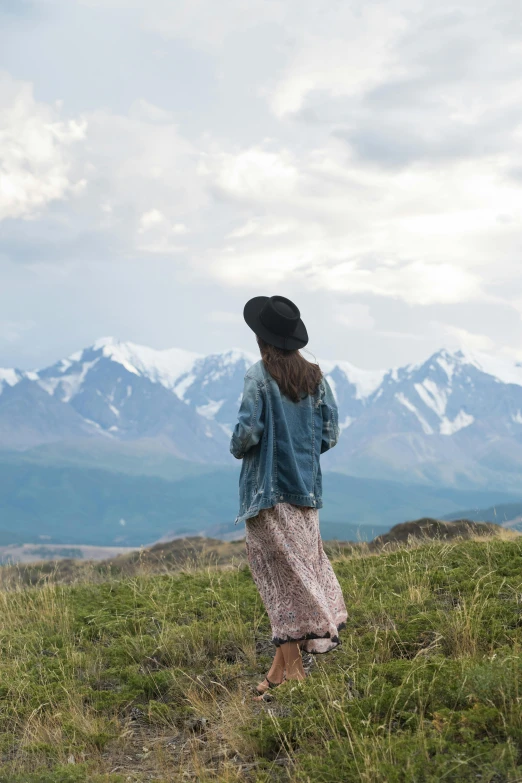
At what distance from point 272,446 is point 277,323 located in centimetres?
106

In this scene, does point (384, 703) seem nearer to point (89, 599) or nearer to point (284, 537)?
point (284, 537)

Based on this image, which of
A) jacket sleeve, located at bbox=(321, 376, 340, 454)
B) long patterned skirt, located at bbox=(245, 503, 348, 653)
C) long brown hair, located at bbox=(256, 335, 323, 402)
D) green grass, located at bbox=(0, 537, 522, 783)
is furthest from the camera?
jacket sleeve, located at bbox=(321, 376, 340, 454)

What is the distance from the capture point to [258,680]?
6.75 m

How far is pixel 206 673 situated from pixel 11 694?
177cm

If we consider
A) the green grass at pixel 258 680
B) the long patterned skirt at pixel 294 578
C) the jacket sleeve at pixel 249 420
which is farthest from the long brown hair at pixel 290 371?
the green grass at pixel 258 680

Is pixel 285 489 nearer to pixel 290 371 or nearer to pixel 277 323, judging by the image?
pixel 290 371

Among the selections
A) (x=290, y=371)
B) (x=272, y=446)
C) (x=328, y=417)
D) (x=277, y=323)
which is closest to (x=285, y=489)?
(x=272, y=446)

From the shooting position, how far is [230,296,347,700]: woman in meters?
6.18

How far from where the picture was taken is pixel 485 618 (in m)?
6.85

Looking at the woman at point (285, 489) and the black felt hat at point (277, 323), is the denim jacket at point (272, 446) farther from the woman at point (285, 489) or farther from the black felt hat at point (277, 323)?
the black felt hat at point (277, 323)

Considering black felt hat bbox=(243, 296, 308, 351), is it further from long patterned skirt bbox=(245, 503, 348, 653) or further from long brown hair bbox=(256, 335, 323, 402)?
long patterned skirt bbox=(245, 503, 348, 653)

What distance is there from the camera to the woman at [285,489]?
20.3ft

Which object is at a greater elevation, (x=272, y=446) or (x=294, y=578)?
(x=272, y=446)

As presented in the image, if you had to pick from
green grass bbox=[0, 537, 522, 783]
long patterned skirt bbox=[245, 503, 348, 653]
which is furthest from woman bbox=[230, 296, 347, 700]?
green grass bbox=[0, 537, 522, 783]
